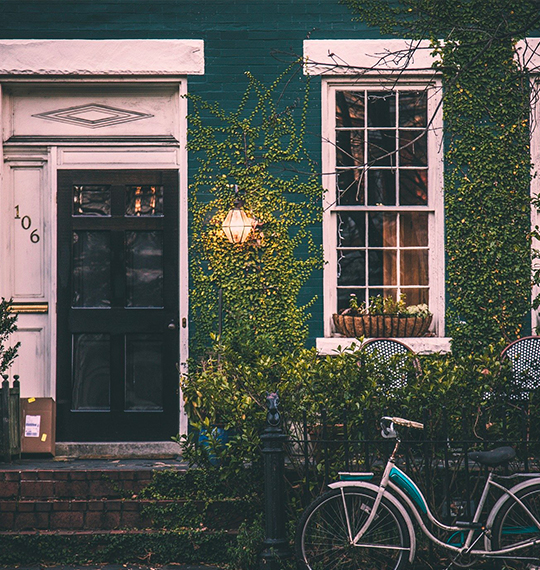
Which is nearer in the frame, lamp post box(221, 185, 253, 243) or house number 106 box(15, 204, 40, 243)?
lamp post box(221, 185, 253, 243)

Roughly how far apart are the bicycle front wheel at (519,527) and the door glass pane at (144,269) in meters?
3.97

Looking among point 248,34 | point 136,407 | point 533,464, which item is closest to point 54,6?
point 248,34

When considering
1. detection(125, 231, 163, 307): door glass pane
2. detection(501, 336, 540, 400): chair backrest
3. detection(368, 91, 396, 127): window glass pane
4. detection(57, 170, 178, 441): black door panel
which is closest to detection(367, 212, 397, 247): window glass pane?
detection(368, 91, 396, 127): window glass pane

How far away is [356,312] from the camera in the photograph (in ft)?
24.6

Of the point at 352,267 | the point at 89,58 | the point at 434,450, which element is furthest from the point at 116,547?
the point at 89,58

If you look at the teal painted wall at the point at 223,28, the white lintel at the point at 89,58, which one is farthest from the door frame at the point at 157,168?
the white lintel at the point at 89,58

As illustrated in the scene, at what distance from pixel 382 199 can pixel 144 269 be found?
250 centimetres

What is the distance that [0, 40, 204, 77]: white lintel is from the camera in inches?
290

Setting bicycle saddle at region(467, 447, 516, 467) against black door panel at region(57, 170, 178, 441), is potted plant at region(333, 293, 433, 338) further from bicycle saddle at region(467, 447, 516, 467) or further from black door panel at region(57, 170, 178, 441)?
bicycle saddle at region(467, 447, 516, 467)

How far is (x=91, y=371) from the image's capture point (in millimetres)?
7559

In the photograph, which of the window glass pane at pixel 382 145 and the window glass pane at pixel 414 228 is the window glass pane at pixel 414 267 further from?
the window glass pane at pixel 382 145

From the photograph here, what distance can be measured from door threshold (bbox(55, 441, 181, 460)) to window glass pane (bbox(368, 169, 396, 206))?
3146 mm

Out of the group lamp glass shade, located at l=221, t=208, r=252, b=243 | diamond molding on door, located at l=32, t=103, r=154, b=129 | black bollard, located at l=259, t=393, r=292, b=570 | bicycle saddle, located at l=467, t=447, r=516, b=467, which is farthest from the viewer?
diamond molding on door, located at l=32, t=103, r=154, b=129

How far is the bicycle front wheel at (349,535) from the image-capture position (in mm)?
4785
